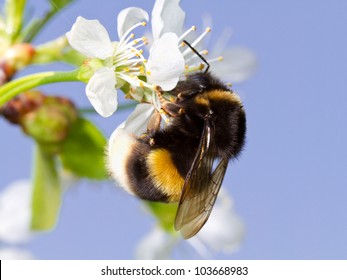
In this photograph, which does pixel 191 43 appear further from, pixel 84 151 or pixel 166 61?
pixel 84 151

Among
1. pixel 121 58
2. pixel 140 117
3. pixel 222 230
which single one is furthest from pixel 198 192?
pixel 222 230

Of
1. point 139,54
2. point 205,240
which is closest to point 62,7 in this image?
point 139,54

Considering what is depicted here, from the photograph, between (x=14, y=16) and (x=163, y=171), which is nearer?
(x=163, y=171)

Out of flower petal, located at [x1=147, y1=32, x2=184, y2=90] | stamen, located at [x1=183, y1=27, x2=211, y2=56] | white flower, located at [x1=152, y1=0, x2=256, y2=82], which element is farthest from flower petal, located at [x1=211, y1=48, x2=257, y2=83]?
flower petal, located at [x1=147, y1=32, x2=184, y2=90]

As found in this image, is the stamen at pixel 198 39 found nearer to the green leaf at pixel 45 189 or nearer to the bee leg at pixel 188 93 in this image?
the bee leg at pixel 188 93

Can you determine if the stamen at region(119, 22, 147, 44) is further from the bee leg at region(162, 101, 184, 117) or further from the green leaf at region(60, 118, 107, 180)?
the green leaf at region(60, 118, 107, 180)
